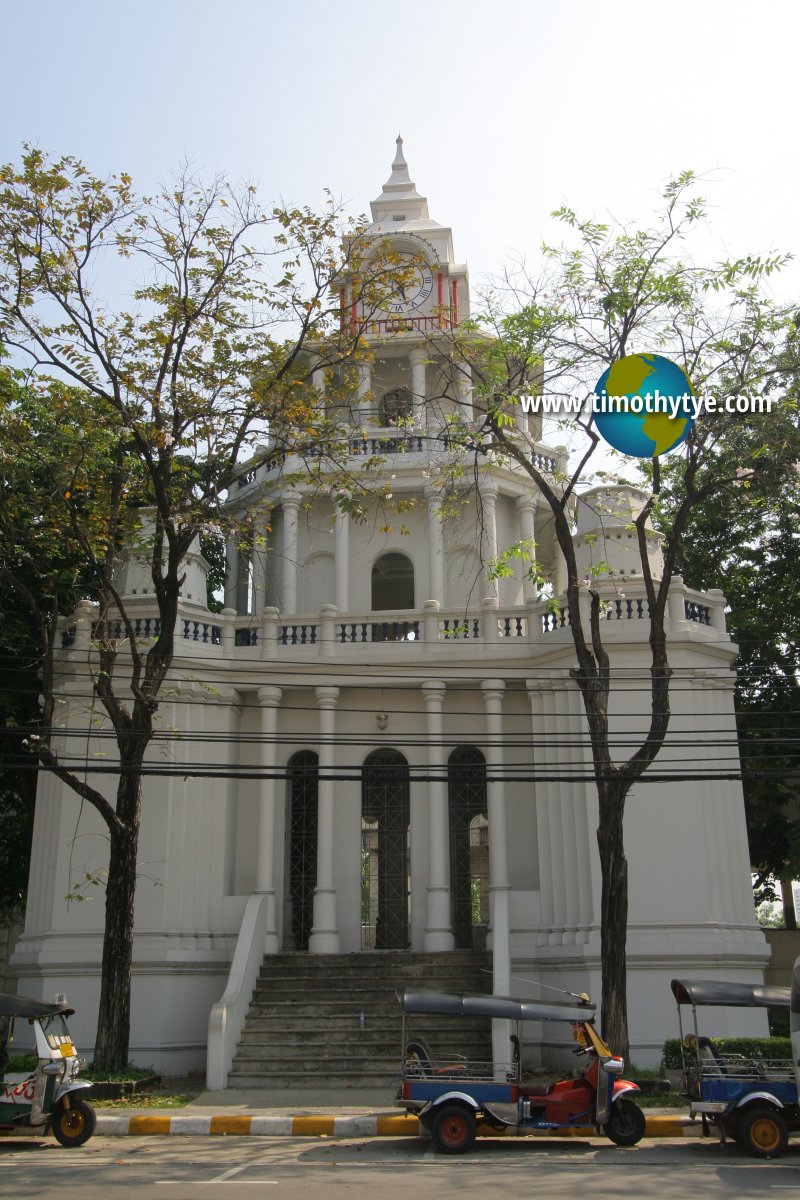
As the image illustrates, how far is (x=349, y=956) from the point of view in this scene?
1980 cm

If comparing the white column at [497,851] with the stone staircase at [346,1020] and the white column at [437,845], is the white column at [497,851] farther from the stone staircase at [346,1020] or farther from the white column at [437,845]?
the white column at [437,845]

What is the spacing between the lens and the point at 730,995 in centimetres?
1314

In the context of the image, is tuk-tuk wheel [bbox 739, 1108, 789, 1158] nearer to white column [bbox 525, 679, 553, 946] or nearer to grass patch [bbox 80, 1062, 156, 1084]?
white column [bbox 525, 679, 553, 946]

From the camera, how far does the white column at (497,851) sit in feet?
58.4

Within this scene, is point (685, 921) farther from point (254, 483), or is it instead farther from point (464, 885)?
point (254, 483)

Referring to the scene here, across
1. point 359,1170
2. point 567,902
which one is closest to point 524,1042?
point 567,902

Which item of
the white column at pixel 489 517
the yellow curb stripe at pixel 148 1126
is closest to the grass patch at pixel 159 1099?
the yellow curb stripe at pixel 148 1126

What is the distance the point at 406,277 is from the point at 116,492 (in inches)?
224

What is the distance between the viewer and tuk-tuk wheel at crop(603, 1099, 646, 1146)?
12453 millimetres

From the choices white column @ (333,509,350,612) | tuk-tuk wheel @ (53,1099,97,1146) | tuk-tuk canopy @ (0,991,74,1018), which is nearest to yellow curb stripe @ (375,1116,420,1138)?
tuk-tuk wheel @ (53,1099,97,1146)

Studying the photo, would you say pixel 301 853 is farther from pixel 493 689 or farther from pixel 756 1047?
pixel 756 1047

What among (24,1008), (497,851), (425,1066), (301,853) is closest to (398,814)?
(301,853)

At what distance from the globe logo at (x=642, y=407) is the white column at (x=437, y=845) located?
6.35 meters

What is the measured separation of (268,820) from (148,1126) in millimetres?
7638
